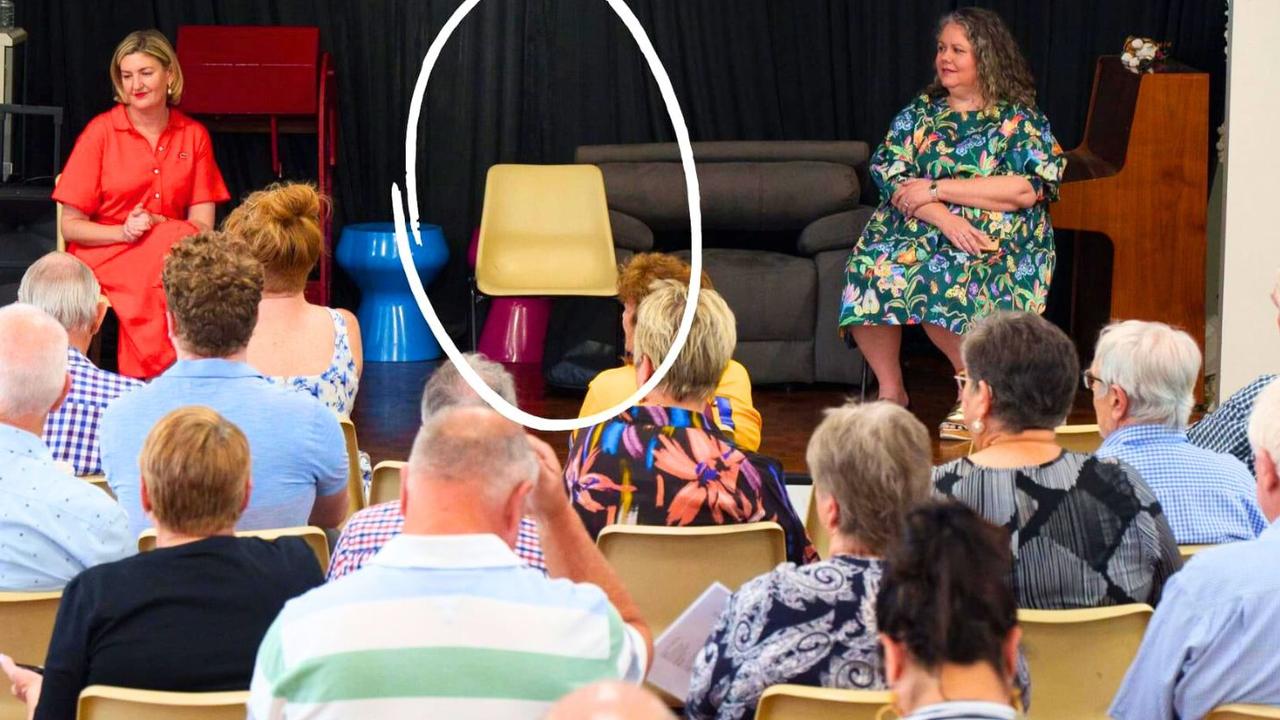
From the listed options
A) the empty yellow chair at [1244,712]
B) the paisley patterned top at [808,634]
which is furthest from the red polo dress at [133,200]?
the empty yellow chair at [1244,712]

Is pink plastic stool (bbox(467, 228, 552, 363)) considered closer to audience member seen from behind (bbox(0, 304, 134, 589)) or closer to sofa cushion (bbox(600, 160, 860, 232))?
sofa cushion (bbox(600, 160, 860, 232))

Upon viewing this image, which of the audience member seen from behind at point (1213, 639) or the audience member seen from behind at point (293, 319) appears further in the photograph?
the audience member seen from behind at point (293, 319)

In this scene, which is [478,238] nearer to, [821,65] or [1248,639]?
[821,65]

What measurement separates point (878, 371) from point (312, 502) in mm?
3261

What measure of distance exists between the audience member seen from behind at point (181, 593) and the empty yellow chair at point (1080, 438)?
2.07 meters

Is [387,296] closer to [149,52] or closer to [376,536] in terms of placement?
[149,52]

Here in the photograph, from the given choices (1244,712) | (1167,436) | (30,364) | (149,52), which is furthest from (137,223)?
(1244,712)

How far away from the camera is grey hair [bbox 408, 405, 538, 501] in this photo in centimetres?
218

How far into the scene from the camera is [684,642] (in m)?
2.66

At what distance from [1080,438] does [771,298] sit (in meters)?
3.00

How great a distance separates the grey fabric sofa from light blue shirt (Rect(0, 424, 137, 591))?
13.8 ft

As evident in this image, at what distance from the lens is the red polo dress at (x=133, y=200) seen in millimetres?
5980

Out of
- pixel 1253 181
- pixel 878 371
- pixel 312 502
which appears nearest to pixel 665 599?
pixel 312 502

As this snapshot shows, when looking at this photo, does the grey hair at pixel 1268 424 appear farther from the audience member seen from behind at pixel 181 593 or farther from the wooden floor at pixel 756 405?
the wooden floor at pixel 756 405
